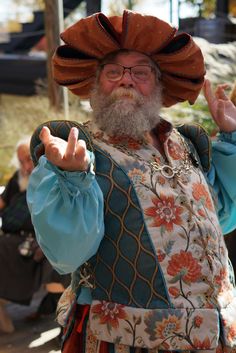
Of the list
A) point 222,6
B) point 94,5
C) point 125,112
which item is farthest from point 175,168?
point 222,6

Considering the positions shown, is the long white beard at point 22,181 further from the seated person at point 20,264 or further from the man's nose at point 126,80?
the man's nose at point 126,80

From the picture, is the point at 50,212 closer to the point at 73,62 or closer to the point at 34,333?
the point at 73,62

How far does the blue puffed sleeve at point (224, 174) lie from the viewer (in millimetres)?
2648

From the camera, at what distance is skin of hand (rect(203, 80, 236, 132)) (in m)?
2.69

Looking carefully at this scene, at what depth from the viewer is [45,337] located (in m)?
4.85

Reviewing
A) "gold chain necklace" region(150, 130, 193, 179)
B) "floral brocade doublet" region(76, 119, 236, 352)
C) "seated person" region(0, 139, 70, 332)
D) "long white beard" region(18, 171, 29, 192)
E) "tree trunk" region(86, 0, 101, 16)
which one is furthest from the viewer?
"tree trunk" region(86, 0, 101, 16)

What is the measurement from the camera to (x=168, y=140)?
2.52m

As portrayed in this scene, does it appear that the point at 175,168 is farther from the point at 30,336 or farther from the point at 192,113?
the point at 192,113

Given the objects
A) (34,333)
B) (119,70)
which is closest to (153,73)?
(119,70)

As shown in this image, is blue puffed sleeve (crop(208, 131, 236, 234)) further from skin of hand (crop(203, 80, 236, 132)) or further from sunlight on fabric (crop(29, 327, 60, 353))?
sunlight on fabric (crop(29, 327, 60, 353))

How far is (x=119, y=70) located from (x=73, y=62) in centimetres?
16

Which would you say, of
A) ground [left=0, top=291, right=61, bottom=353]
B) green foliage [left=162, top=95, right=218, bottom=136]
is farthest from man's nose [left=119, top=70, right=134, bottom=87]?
green foliage [left=162, top=95, right=218, bottom=136]

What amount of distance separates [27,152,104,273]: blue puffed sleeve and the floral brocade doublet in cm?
21

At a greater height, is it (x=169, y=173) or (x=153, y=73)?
(x=153, y=73)
